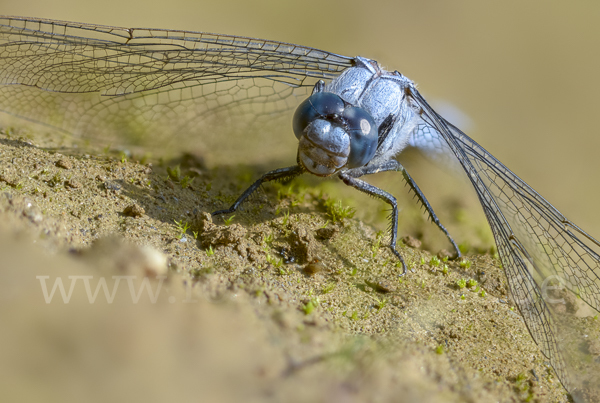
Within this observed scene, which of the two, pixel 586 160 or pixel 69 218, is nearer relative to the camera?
pixel 69 218

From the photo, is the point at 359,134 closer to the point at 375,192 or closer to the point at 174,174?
the point at 375,192

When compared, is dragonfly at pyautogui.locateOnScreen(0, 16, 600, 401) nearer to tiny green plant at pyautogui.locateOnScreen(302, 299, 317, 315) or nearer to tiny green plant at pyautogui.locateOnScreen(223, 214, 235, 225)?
tiny green plant at pyautogui.locateOnScreen(223, 214, 235, 225)

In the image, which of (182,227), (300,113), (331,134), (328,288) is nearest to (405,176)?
(331,134)

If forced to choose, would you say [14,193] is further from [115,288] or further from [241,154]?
[241,154]

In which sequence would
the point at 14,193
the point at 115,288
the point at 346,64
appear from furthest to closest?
1. the point at 346,64
2. the point at 14,193
3. the point at 115,288

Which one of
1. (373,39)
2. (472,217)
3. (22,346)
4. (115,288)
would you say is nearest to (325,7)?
(373,39)
